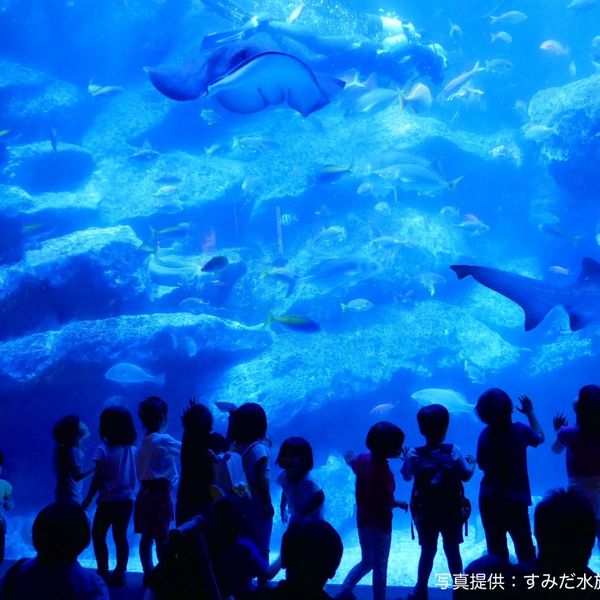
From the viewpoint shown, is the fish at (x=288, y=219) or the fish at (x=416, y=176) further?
the fish at (x=288, y=219)

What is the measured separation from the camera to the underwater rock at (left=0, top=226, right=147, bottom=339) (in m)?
9.73

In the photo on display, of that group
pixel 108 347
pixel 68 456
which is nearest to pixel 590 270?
pixel 68 456

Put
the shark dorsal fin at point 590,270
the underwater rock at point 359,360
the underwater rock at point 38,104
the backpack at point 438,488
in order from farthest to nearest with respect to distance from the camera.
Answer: the underwater rock at point 38,104
the underwater rock at point 359,360
the shark dorsal fin at point 590,270
the backpack at point 438,488

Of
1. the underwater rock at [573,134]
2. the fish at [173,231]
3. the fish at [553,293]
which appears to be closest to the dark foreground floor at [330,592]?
the fish at [553,293]

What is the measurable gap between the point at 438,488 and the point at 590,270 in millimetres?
2026

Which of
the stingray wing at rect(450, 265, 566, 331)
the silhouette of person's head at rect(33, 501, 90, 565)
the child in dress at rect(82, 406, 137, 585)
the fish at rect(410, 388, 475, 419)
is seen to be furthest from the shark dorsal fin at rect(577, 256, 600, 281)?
the fish at rect(410, 388, 475, 419)

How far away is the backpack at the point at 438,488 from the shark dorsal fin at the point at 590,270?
1.77 m

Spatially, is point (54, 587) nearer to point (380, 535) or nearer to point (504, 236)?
point (380, 535)

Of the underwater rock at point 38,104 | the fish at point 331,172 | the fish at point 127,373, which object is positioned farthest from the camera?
the underwater rock at point 38,104

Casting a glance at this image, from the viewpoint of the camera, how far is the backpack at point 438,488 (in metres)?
2.62

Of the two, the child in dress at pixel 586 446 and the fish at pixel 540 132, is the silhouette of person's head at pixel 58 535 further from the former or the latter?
the fish at pixel 540 132

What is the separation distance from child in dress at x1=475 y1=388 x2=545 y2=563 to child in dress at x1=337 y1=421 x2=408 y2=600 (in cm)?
55

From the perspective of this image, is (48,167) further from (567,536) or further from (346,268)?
(567,536)

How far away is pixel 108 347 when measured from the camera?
8.83 m
